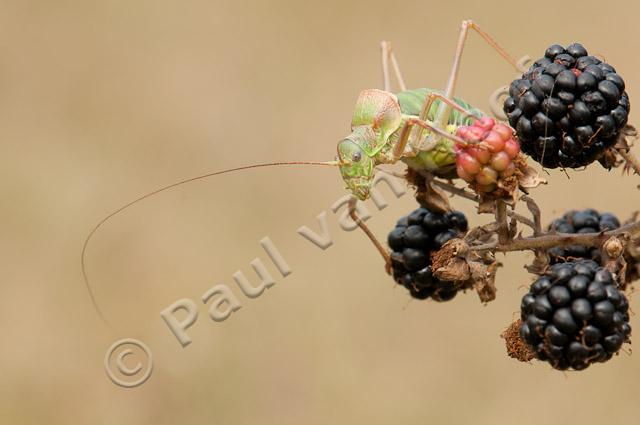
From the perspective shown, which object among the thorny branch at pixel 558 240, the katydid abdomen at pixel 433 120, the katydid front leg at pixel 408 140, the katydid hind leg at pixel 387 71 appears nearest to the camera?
the thorny branch at pixel 558 240

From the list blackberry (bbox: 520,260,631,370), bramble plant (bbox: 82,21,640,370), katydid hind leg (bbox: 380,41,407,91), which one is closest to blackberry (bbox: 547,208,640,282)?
bramble plant (bbox: 82,21,640,370)

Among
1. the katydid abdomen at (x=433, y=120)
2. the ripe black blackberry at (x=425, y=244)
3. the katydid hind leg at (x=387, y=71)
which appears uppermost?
the katydid hind leg at (x=387, y=71)

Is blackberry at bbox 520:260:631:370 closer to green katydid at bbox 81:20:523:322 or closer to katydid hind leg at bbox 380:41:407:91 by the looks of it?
green katydid at bbox 81:20:523:322

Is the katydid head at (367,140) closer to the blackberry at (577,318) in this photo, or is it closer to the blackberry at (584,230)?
the blackberry at (584,230)

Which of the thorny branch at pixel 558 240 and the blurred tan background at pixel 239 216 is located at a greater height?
the blurred tan background at pixel 239 216

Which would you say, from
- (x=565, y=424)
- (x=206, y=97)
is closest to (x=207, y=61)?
(x=206, y=97)

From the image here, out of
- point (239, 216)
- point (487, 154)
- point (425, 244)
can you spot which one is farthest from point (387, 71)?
point (239, 216)

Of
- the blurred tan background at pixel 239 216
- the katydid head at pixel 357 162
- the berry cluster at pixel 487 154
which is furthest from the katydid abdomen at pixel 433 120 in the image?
the blurred tan background at pixel 239 216

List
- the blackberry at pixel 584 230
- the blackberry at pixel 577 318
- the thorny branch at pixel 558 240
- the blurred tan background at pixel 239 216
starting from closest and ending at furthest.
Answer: the blackberry at pixel 577 318, the thorny branch at pixel 558 240, the blackberry at pixel 584 230, the blurred tan background at pixel 239 216
